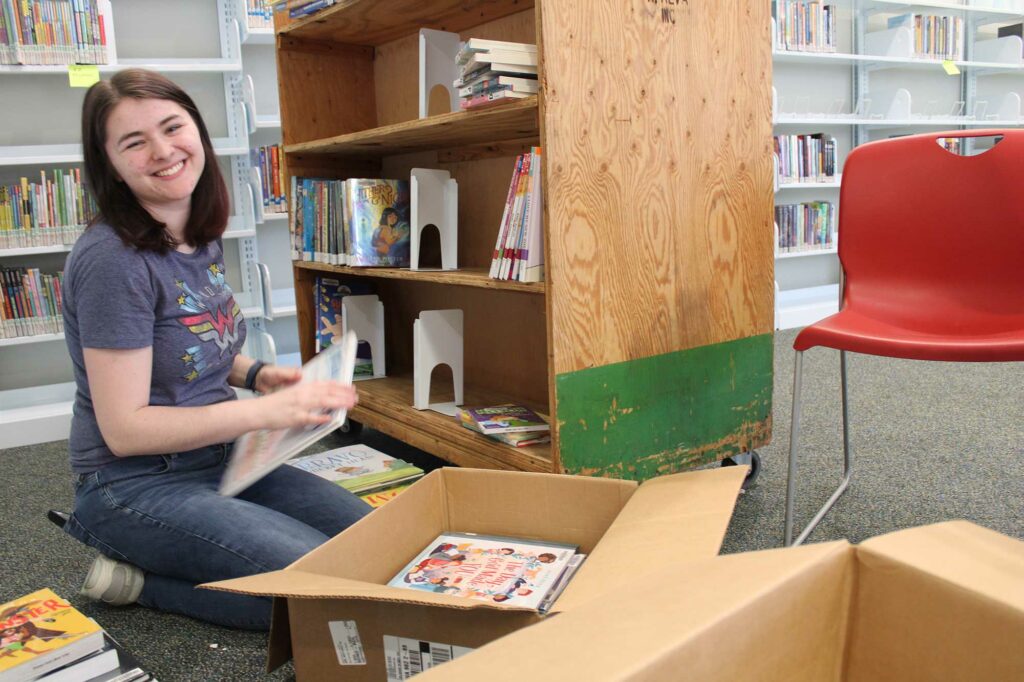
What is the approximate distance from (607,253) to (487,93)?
44cm

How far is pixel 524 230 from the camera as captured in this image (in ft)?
5.84

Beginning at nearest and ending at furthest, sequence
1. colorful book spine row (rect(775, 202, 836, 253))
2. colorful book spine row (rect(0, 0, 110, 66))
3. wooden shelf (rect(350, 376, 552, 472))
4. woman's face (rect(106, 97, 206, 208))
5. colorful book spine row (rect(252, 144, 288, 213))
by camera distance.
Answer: woman's face (rect(106, 97, 206, 208)) < wooden shelf (rect(350, 376, 552, 472)) < colorful book spine row (rect(0, 0, 110, 66)) < colorful book spine row (rect(252, 144, 288, 213)) < colorful book spine row (rect(775, 202, 836, 253))

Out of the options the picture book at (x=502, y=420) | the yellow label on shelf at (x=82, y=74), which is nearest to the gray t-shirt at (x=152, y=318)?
the picture book at (x=502, y=420)

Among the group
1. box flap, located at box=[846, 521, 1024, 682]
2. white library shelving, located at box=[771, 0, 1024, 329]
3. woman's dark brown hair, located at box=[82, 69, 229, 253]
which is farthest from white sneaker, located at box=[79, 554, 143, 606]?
white library shelving, located at box=[771, 0, 1024, 329]

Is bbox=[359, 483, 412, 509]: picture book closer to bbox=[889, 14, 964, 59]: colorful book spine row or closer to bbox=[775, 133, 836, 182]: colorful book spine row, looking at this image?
bbox=[775, 133, 836, 182]: colorful book spine row

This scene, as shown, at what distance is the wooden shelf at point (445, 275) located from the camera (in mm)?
1784

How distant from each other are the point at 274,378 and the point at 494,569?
701mm

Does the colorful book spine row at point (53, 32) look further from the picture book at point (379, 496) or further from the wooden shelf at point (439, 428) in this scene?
the picture book at point (379, 496)

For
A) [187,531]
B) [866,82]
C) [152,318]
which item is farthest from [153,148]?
[866,82]

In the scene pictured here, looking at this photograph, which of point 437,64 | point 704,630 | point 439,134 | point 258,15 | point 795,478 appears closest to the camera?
point 704,630

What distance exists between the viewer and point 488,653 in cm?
38

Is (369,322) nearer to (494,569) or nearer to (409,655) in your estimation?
(494,569)

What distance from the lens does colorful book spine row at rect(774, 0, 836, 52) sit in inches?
176

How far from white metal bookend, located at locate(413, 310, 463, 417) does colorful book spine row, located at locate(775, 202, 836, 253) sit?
2898 millimetres
